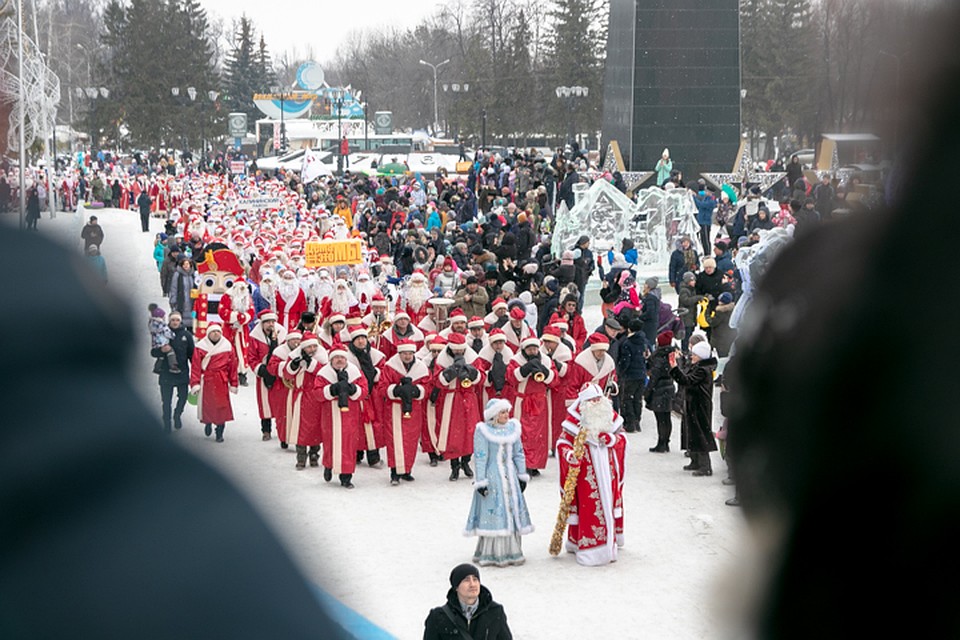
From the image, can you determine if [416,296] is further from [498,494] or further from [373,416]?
[498,494]

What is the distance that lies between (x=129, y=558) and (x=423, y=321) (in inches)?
633

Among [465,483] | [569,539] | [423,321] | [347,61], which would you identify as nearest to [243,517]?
[569,539]

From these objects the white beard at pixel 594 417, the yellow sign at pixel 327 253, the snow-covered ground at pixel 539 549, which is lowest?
the snow-covered ground at pixel 539 549

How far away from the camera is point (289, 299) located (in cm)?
1919

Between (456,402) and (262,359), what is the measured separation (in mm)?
2881

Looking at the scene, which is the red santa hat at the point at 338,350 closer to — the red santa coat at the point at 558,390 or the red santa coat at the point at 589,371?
the red santa coat at the point at 558,390

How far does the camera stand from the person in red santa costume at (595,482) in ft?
33.8

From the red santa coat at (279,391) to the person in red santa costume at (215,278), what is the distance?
12.4 ft

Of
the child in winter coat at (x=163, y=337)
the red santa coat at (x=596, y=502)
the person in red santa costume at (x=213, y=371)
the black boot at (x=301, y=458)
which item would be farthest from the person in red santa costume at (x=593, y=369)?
the child in winter coat at (x=163, y=337)

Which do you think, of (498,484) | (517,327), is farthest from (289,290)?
(498,484)

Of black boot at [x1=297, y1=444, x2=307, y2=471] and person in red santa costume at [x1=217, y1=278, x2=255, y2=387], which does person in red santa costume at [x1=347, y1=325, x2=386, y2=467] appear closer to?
black boot at [x1=297, y1=444, x2=307, y2=471]

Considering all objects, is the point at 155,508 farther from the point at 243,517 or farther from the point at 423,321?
the point at 423,321

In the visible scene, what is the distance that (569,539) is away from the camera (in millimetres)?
10609

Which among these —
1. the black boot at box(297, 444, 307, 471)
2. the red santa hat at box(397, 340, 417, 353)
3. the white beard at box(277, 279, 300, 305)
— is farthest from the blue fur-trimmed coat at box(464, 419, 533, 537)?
the white beard at box(277, 279, 300, 305)
